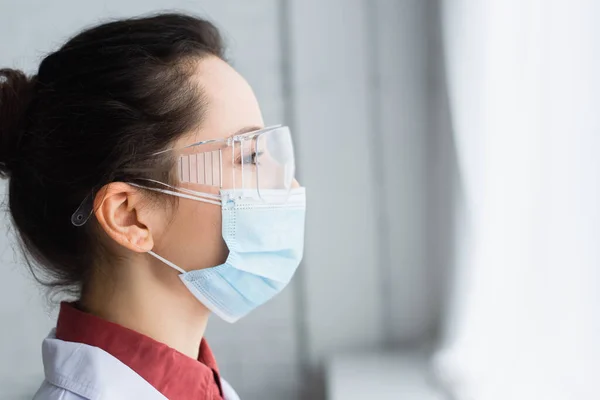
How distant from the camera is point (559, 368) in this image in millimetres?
1087

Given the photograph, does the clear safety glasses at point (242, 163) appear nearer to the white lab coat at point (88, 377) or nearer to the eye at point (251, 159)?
the eye at point (251, 159)

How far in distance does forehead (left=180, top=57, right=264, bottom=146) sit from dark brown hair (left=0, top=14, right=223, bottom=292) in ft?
0.05

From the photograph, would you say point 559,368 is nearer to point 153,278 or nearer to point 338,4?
point 153,278

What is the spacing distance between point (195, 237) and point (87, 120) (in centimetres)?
27

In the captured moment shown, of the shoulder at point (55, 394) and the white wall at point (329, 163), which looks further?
the white wall at point (329, 163)

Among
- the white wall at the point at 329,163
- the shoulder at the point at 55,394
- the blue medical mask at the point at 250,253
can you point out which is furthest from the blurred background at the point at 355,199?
the shoulder at the point at 55,394

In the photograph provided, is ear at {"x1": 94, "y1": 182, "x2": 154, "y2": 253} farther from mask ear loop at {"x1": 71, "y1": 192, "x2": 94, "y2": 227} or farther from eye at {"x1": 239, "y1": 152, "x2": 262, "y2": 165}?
eye at {"x1": 239, "y1": 152, "x2": 262, "y2": 165}

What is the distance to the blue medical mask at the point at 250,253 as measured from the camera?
1148mm

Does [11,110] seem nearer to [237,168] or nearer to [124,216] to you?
[124,216]

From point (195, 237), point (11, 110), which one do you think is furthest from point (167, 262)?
point (11, 110)

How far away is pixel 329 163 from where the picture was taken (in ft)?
6.79

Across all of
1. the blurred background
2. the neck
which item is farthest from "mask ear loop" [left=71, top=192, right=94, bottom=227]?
the blurred background

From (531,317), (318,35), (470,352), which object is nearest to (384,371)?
(470,352)

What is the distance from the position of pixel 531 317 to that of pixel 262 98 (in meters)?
1.19
